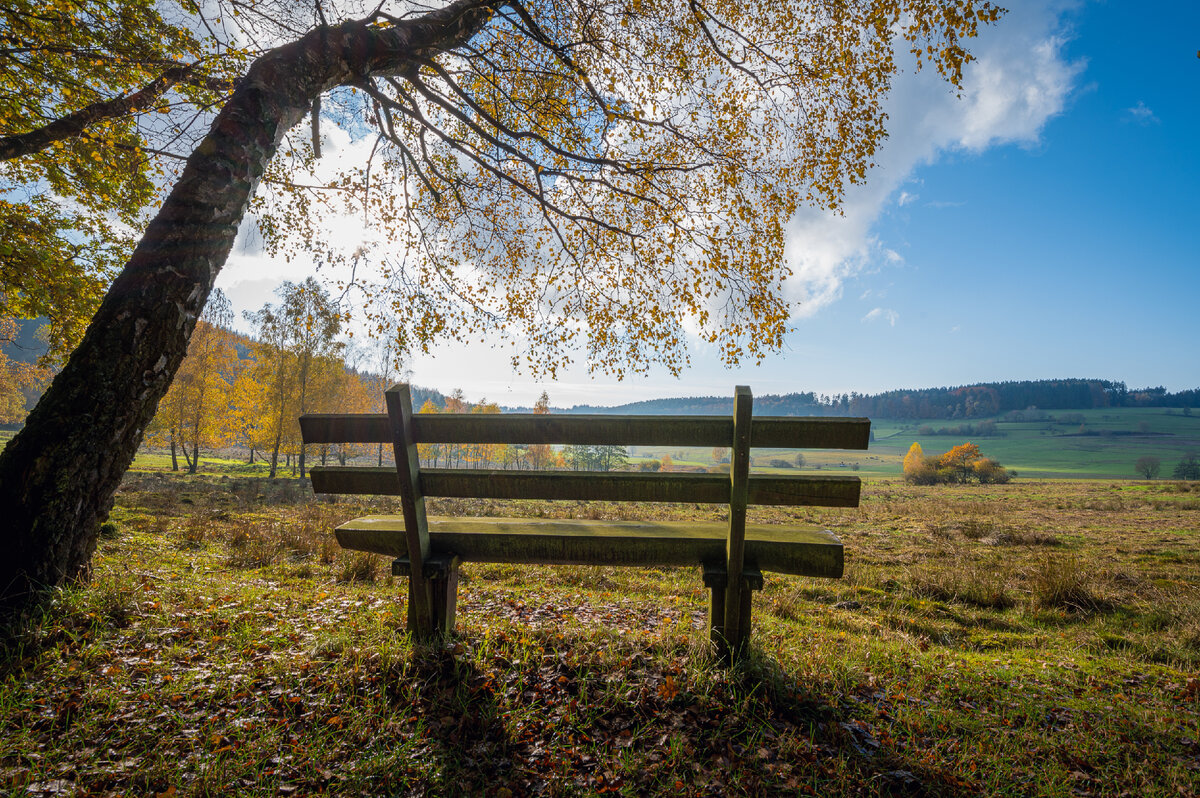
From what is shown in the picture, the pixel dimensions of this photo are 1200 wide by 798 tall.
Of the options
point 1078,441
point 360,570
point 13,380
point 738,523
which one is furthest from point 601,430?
point 1078,441

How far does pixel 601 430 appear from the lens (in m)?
2.93

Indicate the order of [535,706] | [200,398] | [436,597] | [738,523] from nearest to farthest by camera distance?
[535,706], [738,523], [436,597], [200,398]

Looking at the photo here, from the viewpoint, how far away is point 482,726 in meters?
2.61

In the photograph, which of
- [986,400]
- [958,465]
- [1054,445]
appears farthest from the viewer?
[986,400]

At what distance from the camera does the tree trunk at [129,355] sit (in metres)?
3.14

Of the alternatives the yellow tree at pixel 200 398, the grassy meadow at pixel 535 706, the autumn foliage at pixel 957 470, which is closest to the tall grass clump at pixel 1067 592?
the grassy meadow at pixel 535 706

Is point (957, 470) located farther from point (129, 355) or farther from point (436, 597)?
point (129, 355)

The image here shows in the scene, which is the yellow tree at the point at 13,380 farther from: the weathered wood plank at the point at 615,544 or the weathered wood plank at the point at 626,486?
the weathered wood plank at the point at 626,486

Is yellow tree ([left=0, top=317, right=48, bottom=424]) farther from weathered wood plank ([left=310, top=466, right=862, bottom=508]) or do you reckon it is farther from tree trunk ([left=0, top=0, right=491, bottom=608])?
weathered wood plank ([left=310, top=466, right=862, bottom=508])

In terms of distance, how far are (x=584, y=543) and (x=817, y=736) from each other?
1.72m

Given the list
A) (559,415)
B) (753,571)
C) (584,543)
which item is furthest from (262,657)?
(753,571)

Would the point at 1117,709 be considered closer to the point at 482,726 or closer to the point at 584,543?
the point at 584,543

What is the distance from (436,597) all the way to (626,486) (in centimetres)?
163

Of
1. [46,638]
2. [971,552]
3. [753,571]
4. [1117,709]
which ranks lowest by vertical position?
[971,552]
